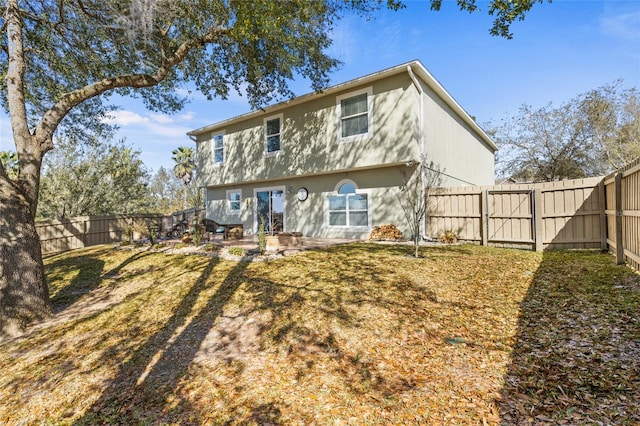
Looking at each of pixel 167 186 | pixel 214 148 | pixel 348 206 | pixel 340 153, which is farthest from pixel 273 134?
pixel 167 186

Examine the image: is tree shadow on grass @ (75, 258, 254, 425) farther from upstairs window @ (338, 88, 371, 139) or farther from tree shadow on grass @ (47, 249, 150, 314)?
upstairs window @ (338, 88, 371, 139)

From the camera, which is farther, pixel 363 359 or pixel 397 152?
pixel 397 152

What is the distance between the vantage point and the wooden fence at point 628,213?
488 cm

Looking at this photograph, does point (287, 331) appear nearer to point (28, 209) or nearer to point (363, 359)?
point (363, 359)

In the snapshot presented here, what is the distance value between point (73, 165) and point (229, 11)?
1633 cm

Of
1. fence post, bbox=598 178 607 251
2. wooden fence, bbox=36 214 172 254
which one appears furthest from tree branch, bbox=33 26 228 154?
fence post, bbox=598 178 607 251

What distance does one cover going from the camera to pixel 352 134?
11.3m

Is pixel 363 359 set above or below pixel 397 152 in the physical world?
below

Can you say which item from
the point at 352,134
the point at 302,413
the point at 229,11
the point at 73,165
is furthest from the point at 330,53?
the point at 73,165

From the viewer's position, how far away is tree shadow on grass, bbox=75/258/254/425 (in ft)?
10.0

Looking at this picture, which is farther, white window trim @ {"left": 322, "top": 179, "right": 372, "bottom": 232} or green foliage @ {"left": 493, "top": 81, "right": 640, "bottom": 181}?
green foliage @ {"left": 493, "top": 81, "right": 640, "bottom": 181}

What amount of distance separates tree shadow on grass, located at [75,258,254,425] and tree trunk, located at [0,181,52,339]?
2.77 meters

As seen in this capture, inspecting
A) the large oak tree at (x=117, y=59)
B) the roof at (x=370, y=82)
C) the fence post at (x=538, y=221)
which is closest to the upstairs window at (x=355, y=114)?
the roof at (x=370, y=82)

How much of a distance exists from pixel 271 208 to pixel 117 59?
812cm
